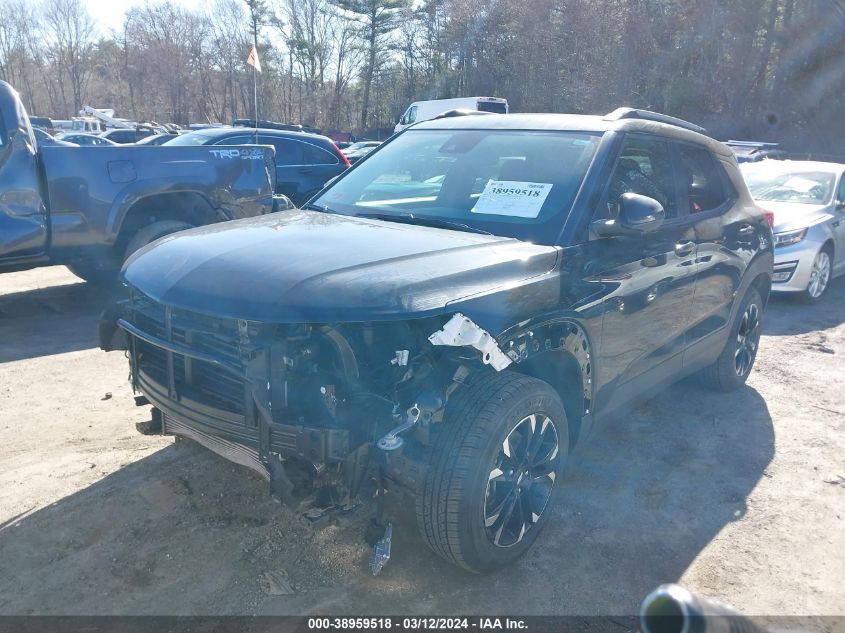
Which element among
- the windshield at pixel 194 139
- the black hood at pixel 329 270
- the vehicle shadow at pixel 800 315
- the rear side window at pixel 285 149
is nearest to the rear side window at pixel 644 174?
the black hood at pixel 329 270

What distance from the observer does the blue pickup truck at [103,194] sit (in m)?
6.26

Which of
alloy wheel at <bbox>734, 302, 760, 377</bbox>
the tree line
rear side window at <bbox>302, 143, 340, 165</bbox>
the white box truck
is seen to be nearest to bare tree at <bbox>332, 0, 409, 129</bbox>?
the tree line

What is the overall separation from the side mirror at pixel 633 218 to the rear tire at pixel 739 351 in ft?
6.98

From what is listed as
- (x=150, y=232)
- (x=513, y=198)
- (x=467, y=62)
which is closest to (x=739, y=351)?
(x=513, y=198)

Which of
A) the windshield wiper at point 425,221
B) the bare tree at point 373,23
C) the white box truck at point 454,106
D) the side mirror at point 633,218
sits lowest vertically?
the windshield wiper at point 425,221

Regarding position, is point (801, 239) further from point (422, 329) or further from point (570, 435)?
point (422, 329)

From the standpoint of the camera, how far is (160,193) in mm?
7004

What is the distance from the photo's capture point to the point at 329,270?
8.92 ft

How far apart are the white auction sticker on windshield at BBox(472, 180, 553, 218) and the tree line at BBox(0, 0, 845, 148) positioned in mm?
25766

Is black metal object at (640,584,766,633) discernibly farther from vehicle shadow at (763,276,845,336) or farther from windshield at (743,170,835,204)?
windshield at (743,170,835,204)

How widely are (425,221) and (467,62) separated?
36.9 metres

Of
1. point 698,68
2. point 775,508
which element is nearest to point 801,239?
point 775,508

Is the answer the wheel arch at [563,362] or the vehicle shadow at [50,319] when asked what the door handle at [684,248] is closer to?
the wheel arch at [563,362]

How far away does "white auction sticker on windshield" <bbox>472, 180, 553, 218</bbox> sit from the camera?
11.4 ft
